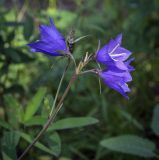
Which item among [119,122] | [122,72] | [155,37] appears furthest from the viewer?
[155,37]

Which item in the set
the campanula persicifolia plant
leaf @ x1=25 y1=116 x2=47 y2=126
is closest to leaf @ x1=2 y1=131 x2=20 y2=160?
leaf @ x1=25 y1=116 x2=47 y2=126

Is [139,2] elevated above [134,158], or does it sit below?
above

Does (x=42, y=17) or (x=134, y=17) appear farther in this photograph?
(x=134, y=17)

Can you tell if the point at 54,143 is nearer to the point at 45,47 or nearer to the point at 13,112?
the point at 13,112

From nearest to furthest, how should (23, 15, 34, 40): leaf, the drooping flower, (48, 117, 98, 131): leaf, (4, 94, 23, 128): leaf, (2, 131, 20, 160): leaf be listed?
the drooping flower
(2, 131, 20, 160): leaf
(48, 117, 98, 131): leaf
(4, 94, 23, 128): leaf
(23, 15, 34, 40): leaf

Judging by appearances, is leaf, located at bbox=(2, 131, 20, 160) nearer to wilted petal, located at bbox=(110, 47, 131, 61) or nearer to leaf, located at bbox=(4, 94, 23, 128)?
leaf, located at bbox=(4, 94, 23, 128)

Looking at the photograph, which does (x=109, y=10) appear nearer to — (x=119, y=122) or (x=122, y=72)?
(x=119, y=122)

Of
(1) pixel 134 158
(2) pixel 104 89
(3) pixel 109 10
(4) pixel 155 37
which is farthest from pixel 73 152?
(3) pixel 109 10
